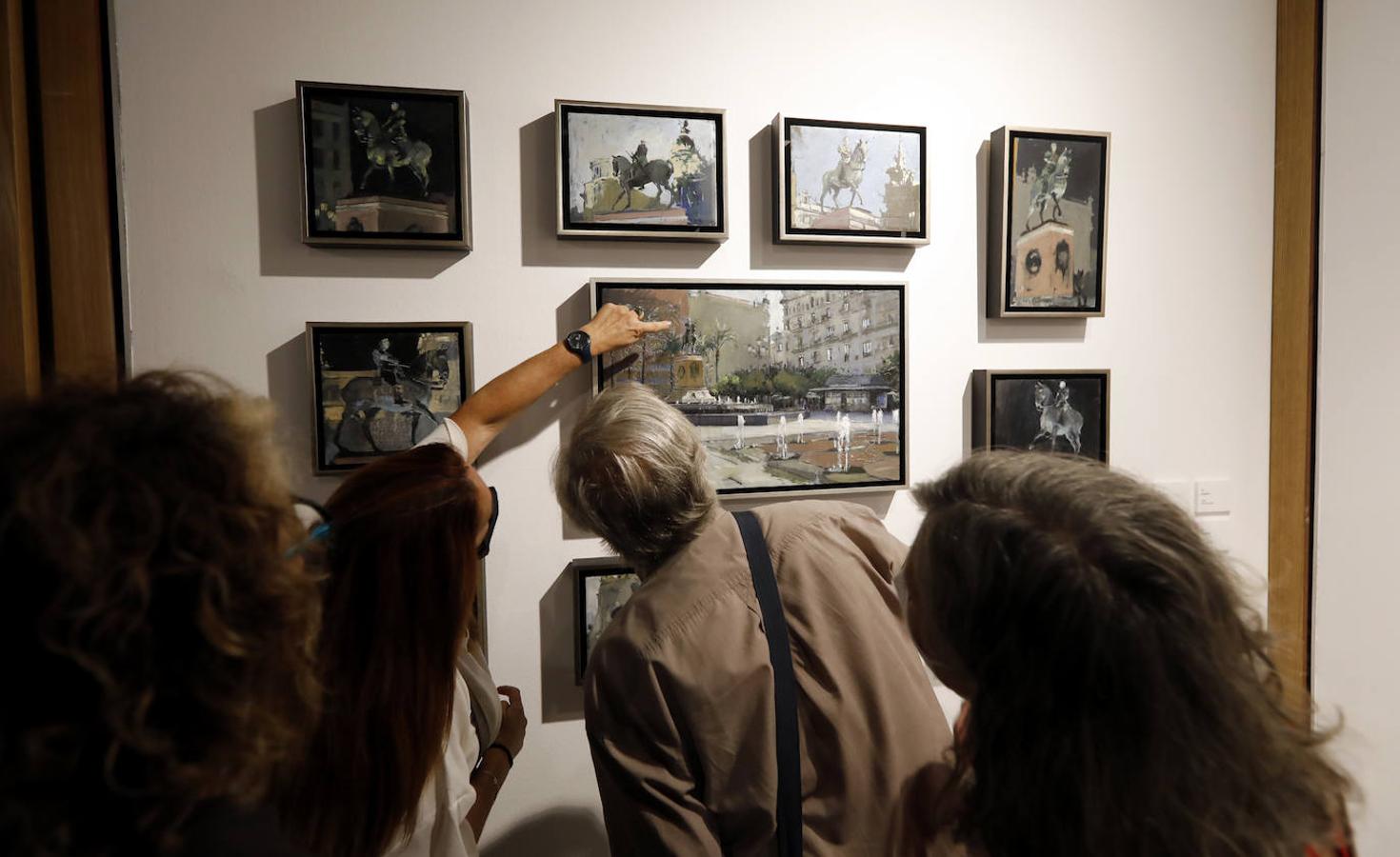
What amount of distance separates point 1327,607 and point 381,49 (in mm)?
2606

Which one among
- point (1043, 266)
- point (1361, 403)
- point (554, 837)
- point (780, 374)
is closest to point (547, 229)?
point (780, 374)

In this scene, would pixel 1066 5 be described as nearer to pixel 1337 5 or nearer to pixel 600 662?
pixel 1337 5

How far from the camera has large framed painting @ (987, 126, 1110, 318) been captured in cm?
173

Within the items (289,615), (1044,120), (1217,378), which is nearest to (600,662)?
(289,615)

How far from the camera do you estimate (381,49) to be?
4.88ft

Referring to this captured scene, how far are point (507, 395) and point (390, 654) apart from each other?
26.0 inches

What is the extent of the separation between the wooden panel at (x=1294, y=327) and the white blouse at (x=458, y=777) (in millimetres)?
1924

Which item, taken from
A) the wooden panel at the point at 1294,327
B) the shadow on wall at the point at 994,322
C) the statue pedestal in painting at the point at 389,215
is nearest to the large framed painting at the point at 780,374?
the shadow on wall at the point at 994,322

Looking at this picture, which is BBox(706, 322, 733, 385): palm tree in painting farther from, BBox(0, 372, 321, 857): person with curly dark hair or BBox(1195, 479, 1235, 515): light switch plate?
BBox(1195, 479, 1235, 515): light switch plate

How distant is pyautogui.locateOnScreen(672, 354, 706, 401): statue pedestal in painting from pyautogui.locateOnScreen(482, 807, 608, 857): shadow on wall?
0.96 meters

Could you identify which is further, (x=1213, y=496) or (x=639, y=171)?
(x=1213, y=496)

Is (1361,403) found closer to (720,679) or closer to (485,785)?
(720,679)

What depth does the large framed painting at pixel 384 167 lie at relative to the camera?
144 cm

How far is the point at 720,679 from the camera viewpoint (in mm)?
983
